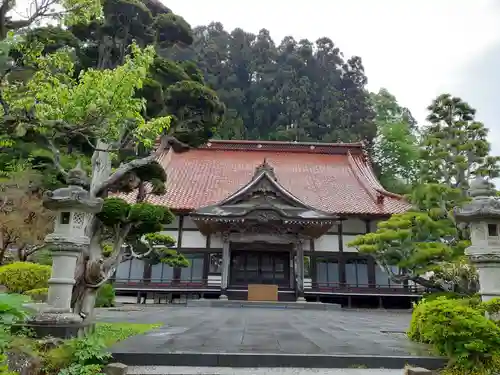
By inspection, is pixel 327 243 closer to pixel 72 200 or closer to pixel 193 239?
pixel 193 239

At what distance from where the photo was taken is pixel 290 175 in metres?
25.1

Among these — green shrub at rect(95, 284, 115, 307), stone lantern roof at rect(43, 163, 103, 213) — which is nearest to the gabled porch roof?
green shrub at rect(95, 284, 115, 307)

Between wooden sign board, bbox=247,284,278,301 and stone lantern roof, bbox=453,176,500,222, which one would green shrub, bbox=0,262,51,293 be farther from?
wooden sign board, bbox=247,284,278,301

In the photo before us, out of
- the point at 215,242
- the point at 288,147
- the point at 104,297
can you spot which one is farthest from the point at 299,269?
the point at 288,147

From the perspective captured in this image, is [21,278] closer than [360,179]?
Yes

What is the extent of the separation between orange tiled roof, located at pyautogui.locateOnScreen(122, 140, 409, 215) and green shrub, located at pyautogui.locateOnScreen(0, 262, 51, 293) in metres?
11.0

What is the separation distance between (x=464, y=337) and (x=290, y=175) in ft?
67.0

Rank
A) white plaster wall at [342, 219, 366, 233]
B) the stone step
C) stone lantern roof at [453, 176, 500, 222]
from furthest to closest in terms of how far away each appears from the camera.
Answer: white plaster wall at [342, 219, 366, 233] → stone lantern roof at [453, 176, 500, 222] → the stone step

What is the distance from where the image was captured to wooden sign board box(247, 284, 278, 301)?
1795 centimetres

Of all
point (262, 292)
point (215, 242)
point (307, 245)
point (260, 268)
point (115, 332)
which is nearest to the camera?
point (115, 332)

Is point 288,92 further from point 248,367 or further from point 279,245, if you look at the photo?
point 248,367

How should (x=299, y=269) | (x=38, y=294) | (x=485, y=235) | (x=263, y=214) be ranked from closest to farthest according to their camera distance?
Result: 1. (x=485, y=235)
2. (x=38, y=294)
3. (x=263, y=214)
4. (x=299, y=269)

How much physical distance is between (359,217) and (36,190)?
15523 mm

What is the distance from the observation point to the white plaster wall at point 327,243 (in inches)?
795
